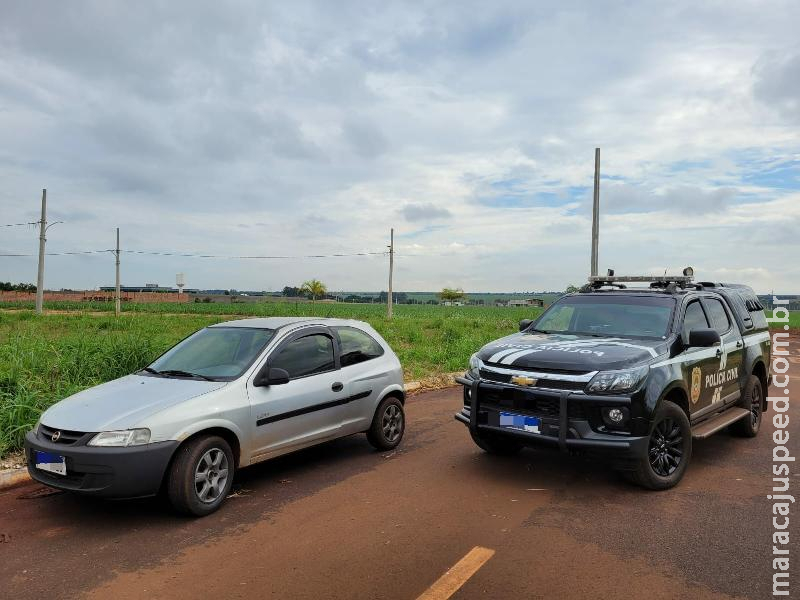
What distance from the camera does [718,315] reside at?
23.0 feet

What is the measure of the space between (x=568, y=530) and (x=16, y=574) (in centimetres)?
370

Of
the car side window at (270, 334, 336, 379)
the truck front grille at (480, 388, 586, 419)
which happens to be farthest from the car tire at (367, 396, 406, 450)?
the truck front grille at (480, 388, 586, 419)

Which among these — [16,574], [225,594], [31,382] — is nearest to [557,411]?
[225,594]

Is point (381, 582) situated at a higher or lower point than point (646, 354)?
lower

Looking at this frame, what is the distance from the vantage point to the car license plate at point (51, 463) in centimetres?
451

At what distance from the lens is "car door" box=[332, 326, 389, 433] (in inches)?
248

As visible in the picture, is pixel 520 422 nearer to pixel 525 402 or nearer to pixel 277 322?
pixel 525 402

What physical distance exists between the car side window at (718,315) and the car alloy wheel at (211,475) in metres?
5.41

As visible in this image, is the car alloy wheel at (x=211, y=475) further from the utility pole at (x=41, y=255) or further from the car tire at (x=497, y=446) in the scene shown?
the utility pole at (x=41, y=255)

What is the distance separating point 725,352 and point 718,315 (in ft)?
1.73

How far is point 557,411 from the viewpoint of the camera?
517cm

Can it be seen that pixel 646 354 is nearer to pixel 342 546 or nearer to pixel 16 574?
pixel 342 546

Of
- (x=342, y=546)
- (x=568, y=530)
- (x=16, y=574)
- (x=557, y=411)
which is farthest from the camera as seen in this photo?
(x=557, y=411)

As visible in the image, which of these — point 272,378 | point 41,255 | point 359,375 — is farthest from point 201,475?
point 41,255
